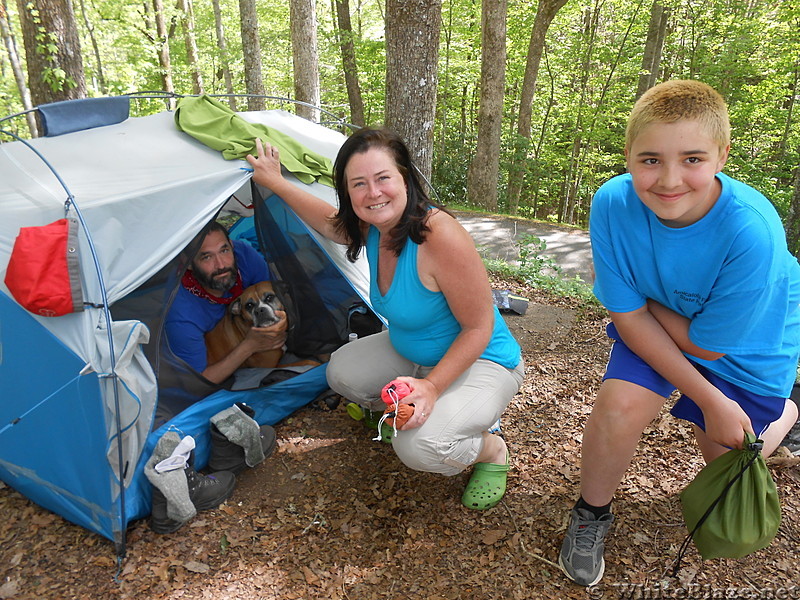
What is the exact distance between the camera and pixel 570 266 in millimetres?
6703

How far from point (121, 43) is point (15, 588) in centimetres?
1433

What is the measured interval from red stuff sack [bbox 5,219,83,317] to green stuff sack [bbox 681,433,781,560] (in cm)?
233

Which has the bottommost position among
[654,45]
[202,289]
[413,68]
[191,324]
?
[191,324]

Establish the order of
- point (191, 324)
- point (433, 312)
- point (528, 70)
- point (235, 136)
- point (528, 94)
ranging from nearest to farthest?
point (433, 312), point (235, 136), point (191, 324), point (528, 70), point (528, 94)

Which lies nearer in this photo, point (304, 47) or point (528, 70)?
point (304, 47)

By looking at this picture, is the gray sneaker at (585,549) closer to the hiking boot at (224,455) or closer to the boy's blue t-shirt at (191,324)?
the hiking boot at (224,455)

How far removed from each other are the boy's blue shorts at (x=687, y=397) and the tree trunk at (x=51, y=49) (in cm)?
610

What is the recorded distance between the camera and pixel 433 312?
7.24ft

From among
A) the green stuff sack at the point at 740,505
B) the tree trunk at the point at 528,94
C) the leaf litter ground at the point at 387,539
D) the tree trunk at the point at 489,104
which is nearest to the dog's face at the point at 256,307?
the leaf litter ground at the point at 387,539

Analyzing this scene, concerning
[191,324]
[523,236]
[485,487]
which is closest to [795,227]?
[523,236]

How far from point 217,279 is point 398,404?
146 cm

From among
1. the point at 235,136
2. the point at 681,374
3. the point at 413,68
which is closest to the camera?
the point at 681,374

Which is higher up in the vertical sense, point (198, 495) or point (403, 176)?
point (403, 176)

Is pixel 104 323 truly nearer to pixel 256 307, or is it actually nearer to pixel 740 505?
pixel 256 307
